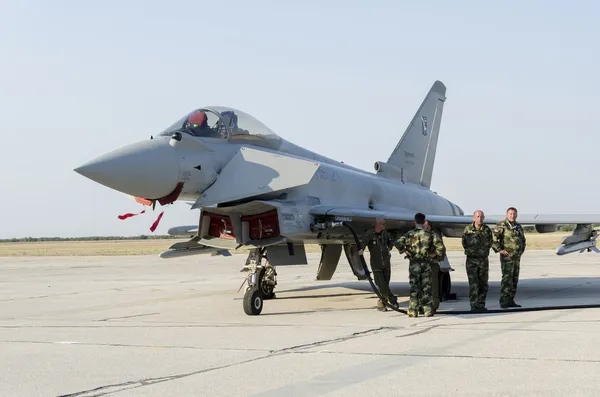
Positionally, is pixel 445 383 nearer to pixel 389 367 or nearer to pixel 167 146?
pixel 389 367

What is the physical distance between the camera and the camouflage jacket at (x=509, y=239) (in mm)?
11195

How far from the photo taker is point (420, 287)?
405 inches

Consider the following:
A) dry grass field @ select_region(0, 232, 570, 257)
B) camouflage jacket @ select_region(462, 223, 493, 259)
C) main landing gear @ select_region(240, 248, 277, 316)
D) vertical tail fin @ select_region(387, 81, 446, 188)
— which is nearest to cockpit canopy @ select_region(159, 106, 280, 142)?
main landing gear @ select_region(240, 248, 277, 316)

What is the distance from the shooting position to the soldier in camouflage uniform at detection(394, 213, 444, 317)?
1017 centimetres

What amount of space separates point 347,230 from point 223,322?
370 cm

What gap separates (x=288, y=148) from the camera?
42.1 ft

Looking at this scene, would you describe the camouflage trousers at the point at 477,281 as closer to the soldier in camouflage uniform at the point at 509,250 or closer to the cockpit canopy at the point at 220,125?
the soldier in camouflage uniform at the point at 509,250

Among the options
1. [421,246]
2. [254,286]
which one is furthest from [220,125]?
[421,246]

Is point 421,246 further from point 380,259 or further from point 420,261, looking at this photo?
point 380,259

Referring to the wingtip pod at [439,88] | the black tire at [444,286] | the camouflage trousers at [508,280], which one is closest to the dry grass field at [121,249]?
the wingtip pod at [439,88]

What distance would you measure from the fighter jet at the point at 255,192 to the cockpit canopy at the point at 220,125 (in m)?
0.02

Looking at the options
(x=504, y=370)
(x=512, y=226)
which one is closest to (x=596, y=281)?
(x=512, y=226)

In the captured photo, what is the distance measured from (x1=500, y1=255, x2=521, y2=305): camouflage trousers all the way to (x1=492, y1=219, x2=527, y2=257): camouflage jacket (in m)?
0.12

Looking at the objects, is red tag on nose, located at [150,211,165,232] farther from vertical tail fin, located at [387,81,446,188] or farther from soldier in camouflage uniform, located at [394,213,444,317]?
vertical tail fin, located at [387,81,446,188]
